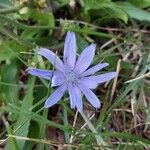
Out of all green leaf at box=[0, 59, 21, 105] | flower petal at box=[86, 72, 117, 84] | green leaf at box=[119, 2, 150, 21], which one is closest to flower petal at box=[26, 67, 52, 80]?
flower petal at box=[86, 72, 117, 84]

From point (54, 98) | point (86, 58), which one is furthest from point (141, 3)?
point (54, 98)

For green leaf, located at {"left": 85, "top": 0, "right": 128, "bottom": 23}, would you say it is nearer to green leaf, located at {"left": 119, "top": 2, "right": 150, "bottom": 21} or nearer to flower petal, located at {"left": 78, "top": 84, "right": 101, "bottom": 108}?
green leaf, located at {"left": 119, "top": 2, "right": 150, "bottom": 21}

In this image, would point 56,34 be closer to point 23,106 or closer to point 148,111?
point 23,106

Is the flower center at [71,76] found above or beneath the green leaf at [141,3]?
beneath

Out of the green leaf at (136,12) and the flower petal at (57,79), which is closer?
the flower petal at (57,79)

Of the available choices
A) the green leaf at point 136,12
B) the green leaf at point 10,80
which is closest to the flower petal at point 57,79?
→ the green leaf at point 10,80

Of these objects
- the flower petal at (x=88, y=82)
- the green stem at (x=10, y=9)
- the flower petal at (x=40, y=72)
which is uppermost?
the green stem at (x=10, y=9)

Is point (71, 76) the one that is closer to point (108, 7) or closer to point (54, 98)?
point (54, 98)

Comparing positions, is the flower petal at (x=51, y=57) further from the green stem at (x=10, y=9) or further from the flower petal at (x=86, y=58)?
the green stem at (x=10, y=9)
